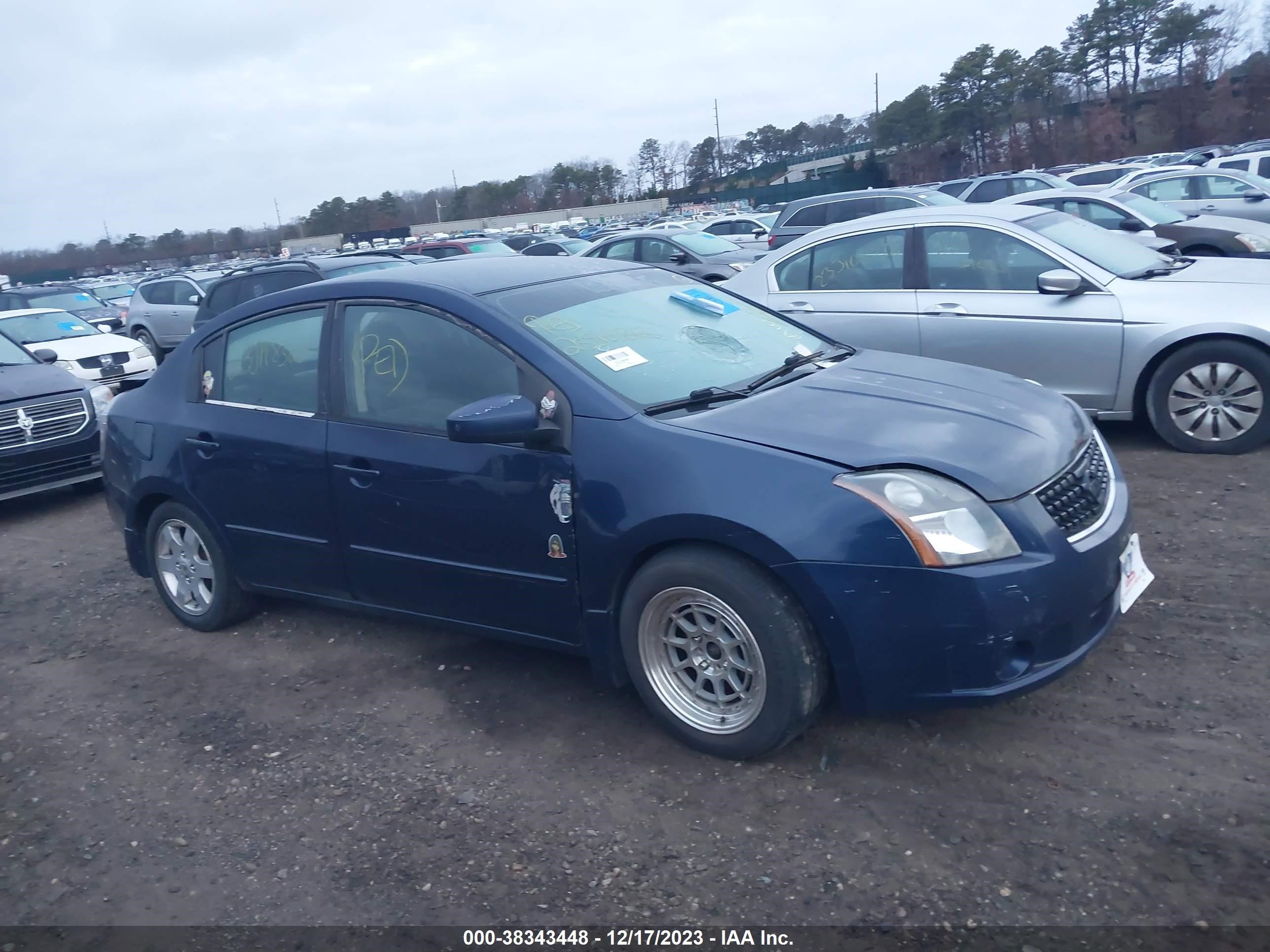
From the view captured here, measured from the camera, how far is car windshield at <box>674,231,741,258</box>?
1736 cm

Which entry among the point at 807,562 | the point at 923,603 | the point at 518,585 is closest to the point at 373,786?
the point at 518,585

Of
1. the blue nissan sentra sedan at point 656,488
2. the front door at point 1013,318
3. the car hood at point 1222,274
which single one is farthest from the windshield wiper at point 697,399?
the car hood at point 1222,274

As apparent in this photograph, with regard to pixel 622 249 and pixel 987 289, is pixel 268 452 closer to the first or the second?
pixel 987 289

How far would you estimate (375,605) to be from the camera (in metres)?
4.59

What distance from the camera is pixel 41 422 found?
8.34 metres

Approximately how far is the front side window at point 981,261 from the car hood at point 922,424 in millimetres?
2951

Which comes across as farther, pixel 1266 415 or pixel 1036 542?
pixel 1266 415

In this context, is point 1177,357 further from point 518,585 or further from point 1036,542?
point 518,585

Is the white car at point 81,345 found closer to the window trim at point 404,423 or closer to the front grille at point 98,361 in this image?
the front grille at point 98,361

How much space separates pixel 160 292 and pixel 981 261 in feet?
52.6

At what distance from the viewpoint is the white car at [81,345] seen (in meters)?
12.6

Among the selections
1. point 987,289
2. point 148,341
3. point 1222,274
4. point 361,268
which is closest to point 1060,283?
point 987,289

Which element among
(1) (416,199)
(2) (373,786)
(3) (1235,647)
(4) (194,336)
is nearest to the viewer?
(2) (373,786)

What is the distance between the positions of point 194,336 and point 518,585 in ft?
8.07
